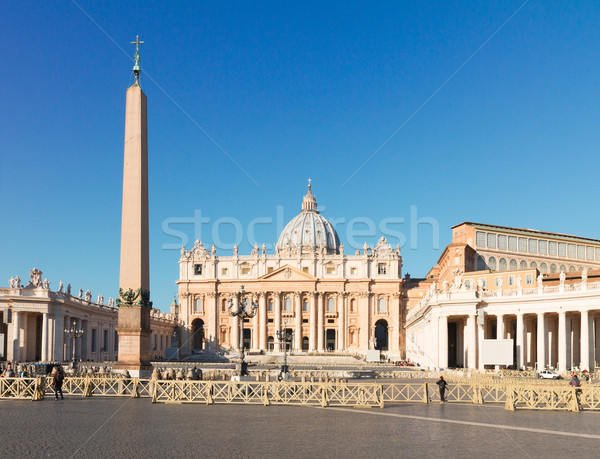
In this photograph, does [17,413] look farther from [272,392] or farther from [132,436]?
[272,392]

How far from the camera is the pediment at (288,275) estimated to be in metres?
101

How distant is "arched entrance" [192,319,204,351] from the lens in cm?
10400

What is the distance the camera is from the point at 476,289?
1976 inches

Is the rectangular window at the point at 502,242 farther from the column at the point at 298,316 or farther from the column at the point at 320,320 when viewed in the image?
the column at the point at 298,316

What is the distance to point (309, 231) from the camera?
136 meters

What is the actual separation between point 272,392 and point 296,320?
262ft

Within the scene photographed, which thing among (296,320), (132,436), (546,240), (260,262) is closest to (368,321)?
(296,320)

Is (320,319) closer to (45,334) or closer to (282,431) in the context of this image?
(45,334)

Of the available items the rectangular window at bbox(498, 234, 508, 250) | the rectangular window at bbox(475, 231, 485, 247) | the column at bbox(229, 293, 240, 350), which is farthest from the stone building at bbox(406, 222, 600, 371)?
the column at bbox(229, 293, 240, 350)

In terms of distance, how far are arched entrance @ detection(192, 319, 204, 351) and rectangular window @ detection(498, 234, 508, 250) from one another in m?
47.7

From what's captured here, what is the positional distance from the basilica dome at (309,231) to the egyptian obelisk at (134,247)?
349ft

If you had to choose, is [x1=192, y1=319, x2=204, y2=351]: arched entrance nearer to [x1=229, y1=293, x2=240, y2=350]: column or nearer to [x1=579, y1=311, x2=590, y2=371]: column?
[x1=229, y1=293, x2=240, y2=350]: column

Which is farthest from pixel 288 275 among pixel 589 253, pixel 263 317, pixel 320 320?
pixel 589 253

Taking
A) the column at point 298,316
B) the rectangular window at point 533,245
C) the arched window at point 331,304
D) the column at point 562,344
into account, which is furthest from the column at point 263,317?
the column at point 562,344
